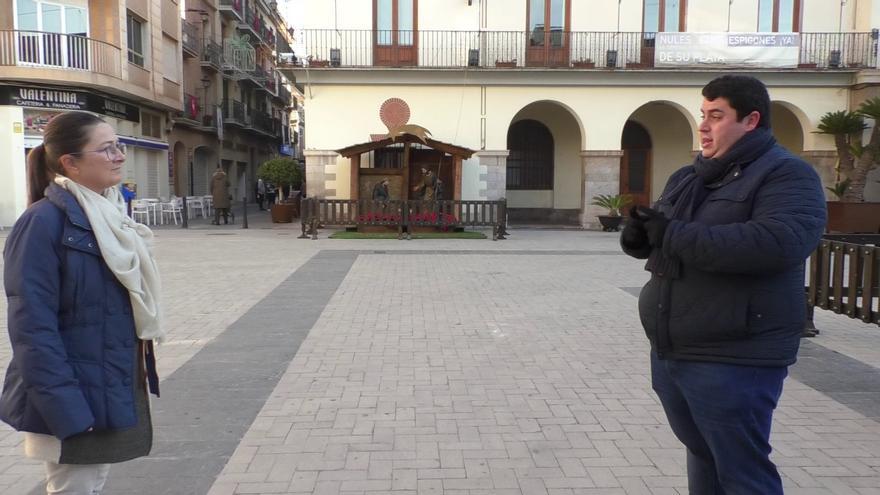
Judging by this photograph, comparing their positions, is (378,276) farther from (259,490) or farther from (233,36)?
(233,36)

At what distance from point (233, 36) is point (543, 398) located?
36.7 m

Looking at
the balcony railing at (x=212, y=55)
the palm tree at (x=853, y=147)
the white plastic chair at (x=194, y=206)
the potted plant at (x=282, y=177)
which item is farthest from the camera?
the balcony railing at (x=212, y=55)

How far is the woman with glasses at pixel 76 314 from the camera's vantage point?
2.12 metres

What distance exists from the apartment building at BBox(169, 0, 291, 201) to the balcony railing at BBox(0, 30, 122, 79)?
3.95m

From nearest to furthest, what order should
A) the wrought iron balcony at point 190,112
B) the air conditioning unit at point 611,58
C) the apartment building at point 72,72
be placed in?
the apartment building at point 72,72
the air conditioning unit at point 611,58
the wrought iron balcony at point 190,112

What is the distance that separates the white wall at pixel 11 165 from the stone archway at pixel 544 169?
14.6 m

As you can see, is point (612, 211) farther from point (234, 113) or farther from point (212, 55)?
point (234, 113)

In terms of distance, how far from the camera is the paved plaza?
11.3 ft

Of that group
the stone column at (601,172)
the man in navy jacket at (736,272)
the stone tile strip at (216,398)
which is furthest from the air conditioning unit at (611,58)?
the man in navy jacket at (736,272)

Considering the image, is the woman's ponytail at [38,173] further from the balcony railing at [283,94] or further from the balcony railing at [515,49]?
the balcony railing at [283,94]

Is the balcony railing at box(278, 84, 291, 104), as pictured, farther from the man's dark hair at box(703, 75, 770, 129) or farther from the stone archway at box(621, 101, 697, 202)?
the man's dark hair at box(703, 75, 770, 129)

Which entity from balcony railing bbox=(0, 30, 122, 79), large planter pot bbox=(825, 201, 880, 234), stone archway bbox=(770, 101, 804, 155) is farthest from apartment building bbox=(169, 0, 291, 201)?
large planter pot bbox=(825, 201, 880, 234)

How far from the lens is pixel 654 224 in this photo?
226cm

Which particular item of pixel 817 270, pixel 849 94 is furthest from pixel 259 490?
pixel 849 94
